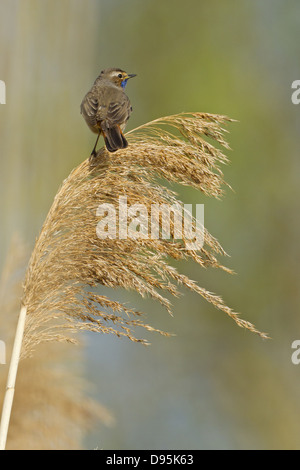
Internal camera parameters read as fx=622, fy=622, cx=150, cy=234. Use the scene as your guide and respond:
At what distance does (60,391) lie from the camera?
2193 millimetres

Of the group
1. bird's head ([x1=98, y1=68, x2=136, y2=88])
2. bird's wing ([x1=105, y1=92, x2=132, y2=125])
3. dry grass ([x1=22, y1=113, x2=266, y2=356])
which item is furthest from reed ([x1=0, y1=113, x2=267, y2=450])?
bird's head ([x1=98, y1=68, x2=136, y2=88])

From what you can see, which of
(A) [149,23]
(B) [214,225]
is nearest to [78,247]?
(B) [214,225]

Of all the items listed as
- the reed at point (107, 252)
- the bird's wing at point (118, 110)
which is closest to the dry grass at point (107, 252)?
the reed at point (107, 252)

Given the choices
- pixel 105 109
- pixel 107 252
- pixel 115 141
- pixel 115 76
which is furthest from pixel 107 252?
pixel 115 76

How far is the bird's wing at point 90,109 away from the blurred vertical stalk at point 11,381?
1016mm

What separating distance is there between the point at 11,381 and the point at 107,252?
477 mm

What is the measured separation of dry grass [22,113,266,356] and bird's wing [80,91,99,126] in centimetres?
57

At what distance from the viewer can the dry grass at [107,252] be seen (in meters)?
1.82

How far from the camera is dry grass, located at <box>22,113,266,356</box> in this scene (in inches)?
71.5

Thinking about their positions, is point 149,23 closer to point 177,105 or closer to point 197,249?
point 177,105

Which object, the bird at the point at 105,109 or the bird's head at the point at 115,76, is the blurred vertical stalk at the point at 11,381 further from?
the bird's head at the point at 115,76

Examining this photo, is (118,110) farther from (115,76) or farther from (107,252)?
(107,252)

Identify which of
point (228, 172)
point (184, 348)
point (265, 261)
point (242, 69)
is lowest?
point (184, 348)

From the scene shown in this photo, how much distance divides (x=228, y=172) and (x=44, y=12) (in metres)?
1.68
